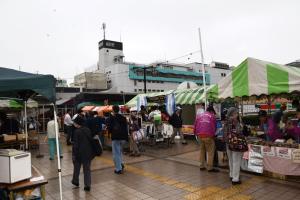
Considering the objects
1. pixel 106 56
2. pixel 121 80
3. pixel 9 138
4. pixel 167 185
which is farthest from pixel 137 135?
pixel 106 56

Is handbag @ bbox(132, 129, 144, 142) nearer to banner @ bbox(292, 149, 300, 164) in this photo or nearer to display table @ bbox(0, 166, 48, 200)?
banner @ bbox(292, 149, 300, 164)

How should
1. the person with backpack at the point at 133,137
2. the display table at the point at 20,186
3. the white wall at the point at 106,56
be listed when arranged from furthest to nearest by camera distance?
the white wall at the point at 106,56 < the person with backpack at the point at 133,137 < the display table at the point at 20,186

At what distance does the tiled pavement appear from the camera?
5.73m

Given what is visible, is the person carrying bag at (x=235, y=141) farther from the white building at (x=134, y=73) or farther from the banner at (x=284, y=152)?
the white building at (x=134, y=73)

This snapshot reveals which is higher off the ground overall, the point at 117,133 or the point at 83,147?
the point at 117,133

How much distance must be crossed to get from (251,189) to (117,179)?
11.1 ft

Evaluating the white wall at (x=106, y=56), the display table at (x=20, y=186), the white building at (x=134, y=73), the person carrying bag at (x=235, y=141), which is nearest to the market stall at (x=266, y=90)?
the person carrying bag at (x=235, y=141)

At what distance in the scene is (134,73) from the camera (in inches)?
2623

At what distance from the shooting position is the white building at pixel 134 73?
2554 inches

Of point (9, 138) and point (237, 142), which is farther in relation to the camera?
point (9, 138)

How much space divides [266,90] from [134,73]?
60871mm

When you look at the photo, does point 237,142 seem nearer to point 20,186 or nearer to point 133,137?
point 20,186

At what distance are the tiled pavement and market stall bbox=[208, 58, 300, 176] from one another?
375 mm

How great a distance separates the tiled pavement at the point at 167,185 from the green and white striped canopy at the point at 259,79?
7.20 feet
